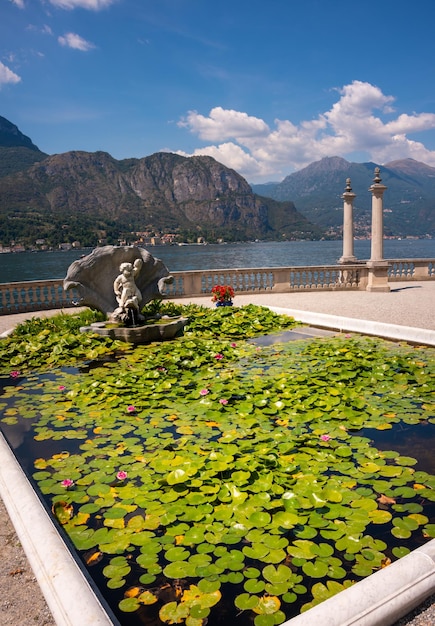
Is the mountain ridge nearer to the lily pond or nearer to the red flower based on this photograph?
the red flower

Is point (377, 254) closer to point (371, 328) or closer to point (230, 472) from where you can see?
point (371, 328)

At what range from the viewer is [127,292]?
32.4 ft

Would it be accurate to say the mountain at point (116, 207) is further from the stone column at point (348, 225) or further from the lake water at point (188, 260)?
the stone column at point (348, 225)

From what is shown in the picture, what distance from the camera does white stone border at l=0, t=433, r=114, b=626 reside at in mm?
2305

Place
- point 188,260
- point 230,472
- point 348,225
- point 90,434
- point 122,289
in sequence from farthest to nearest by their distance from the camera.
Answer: point 188,260, point 348,225, point 122,289, point 90,434, point 230,472

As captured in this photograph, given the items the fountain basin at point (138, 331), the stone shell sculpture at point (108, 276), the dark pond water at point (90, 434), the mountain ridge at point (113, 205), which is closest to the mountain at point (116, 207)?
the mountain ridge at point (113, 205)

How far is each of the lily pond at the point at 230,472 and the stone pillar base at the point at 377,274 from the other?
34.6 ft

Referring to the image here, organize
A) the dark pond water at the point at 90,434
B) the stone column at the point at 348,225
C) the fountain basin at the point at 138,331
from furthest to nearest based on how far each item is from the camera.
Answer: the stone column at the point at 348,225, the fountain basin at the point at 138,331, the dark pond water at the point at 90,434

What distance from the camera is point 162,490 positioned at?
3742 millimetres

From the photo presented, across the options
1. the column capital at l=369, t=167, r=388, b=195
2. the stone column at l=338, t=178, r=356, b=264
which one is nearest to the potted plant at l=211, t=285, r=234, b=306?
the stone column at l=338, t=178, r=356, b=264

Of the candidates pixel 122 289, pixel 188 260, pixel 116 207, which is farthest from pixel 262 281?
pixel 116 207

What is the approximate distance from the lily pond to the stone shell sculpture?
278 centimetres

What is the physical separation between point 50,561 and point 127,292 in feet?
24.6

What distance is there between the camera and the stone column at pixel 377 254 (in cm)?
1808
